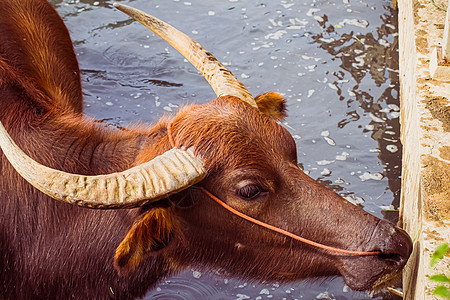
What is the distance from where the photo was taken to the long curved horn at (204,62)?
396cm

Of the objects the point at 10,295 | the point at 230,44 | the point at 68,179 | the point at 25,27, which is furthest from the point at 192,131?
the point at 230,44

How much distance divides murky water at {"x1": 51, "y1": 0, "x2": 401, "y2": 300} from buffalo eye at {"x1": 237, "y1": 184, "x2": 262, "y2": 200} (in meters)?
2.04

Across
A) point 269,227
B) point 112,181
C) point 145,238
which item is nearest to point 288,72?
point 269,227

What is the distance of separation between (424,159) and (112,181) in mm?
2085

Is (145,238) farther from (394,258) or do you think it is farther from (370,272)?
(394,258)

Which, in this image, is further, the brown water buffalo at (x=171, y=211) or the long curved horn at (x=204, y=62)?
the long curved horn at (x=204, y=62)

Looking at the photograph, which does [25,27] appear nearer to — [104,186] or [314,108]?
[104,186]

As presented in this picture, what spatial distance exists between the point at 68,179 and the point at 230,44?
5371 millimetres

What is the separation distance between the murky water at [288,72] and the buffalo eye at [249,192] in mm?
2040

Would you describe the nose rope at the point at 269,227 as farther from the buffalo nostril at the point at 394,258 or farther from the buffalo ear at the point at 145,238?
the buffalo ear at the point at 145,238

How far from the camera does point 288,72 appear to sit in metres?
7.62

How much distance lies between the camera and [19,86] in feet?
12.9

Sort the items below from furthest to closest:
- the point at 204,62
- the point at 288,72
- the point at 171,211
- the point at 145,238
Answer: the point at 288,72, the point at 204,62, the point at 171,211, the point at 145,238

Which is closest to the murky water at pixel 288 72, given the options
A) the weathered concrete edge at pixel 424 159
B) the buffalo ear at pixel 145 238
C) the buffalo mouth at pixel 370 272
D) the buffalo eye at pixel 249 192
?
the weathered concrete edge at pixel 424 159
